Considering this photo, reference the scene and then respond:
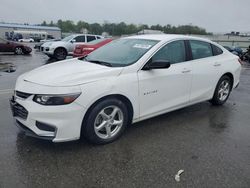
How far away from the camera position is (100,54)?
425 cm

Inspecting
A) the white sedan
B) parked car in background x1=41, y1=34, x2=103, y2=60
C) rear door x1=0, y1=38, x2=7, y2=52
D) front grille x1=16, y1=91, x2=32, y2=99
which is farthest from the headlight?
rear door x1=0, y1=38, x2=7, y2=52

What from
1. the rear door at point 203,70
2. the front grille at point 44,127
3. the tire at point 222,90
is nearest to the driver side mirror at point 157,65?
the rear door at point 203,70

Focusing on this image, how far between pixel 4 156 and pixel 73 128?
100 cm

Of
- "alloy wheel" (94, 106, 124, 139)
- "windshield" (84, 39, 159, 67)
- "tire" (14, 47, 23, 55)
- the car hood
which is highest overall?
"windshield" (84, 39, 159, 67)

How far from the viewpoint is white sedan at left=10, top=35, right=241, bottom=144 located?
291 centimetres

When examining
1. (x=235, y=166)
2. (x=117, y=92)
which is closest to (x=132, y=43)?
(x=117, y=92)

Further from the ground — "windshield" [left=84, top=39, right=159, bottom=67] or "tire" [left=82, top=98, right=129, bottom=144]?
"windshield" [left=84, top=39, right=159, bottom=67]

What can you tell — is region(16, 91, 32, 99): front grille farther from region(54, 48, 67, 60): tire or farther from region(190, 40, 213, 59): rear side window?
region(54, 48, 67, 60): tire

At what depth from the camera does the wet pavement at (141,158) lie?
260 cm

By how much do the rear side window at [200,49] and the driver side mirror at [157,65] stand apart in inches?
46.3

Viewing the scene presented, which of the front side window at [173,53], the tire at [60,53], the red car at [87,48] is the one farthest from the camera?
the tire at [60,53]

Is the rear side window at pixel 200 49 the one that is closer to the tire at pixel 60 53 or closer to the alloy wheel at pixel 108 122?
the alloy wheel at pixel 108 122

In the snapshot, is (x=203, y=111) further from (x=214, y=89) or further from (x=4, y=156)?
(x=4, y=156)

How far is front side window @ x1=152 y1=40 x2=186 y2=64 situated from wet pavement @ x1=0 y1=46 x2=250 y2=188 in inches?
47.4
